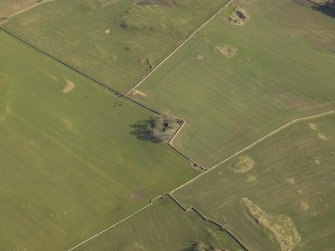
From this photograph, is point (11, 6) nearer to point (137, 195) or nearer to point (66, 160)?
point (66, 160)

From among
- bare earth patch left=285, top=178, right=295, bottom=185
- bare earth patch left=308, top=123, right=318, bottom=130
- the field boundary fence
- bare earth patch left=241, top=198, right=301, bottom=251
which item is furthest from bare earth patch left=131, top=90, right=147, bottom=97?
bare earth patch left=308, top=123, right=318, bottom=130

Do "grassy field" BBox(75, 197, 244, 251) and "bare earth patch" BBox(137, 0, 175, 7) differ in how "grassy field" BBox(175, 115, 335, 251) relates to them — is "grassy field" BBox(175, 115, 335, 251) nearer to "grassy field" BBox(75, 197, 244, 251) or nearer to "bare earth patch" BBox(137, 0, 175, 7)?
"grassy field" BBox(75, 197, 244, 251)

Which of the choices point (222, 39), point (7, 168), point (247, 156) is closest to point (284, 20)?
point (222, 39)

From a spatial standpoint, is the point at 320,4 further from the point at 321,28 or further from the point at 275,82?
the point at 275,82

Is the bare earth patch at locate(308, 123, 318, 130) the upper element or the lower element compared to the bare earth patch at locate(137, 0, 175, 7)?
lower

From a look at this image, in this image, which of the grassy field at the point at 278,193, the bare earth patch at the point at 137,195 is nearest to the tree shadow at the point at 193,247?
the grassy field at the point at 278,193

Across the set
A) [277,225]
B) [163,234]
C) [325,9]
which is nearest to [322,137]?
[277,225]

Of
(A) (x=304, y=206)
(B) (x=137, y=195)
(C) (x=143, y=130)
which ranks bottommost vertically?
(B) (x=137, y=195)
